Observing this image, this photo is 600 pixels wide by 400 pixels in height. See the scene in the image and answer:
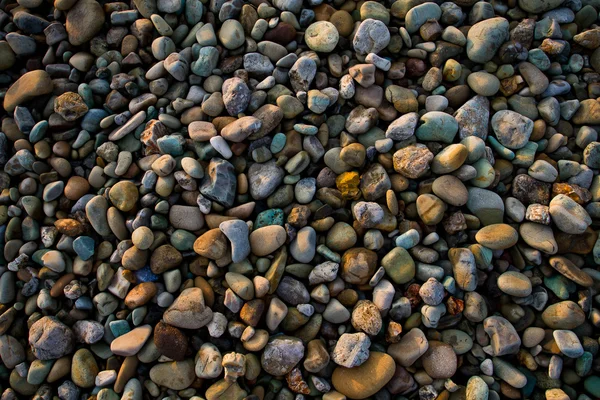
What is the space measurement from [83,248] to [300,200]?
0.94 meters

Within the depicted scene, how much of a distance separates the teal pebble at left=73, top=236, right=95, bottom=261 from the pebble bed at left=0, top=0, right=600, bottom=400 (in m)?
0.02

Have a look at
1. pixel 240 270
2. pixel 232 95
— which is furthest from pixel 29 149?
pixel 240 270

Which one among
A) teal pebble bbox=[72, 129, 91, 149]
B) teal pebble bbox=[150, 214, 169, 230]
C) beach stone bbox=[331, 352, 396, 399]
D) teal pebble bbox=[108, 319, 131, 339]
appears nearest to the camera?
beach stone bbox=[331, 352, 396, 399]

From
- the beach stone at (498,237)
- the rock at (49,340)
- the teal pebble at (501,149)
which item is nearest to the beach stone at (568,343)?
the beach stone at (498,237)

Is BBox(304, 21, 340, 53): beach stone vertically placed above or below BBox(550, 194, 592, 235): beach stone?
above

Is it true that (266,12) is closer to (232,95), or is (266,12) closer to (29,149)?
(232,95)

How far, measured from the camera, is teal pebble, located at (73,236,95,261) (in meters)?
1.80

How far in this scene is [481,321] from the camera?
5.68 feet

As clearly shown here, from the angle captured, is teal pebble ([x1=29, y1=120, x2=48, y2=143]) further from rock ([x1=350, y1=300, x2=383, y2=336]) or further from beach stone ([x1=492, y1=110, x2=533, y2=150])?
beach stone ([x1=492, y1=110, x2=533, y2=150])

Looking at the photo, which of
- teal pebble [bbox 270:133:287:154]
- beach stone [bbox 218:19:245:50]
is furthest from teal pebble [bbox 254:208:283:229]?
beach stone [bbox 218:19:245:50]

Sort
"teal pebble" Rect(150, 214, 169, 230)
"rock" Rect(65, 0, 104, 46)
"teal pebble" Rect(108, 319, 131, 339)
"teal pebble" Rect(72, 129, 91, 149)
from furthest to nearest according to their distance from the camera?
"rock" Rect(65, 0, 104, 46) < "teal pebble" Rect(72, 129, 91, 149) < "teal pebble" Rect(150, 214, 169, 230) < "teal pebble" Rect(108, 319, 131, 339)

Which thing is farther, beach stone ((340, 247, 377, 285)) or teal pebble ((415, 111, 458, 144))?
teal pebble ((415, 111, 458, 144))

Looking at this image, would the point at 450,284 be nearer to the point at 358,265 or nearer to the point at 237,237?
the point at 358,265

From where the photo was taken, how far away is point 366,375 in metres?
1.62
